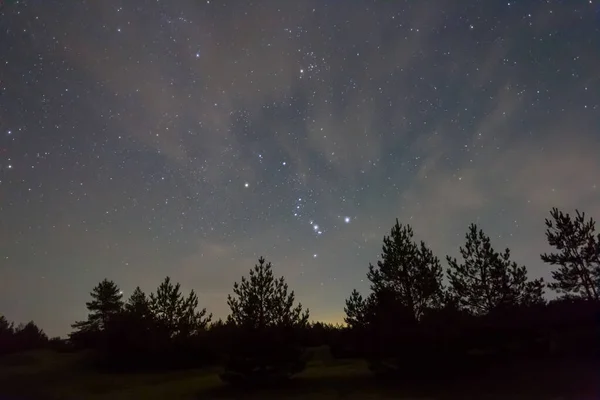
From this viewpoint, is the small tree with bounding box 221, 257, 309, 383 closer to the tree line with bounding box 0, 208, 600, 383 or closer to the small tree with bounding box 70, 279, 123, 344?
the tree line with bounding box 0, 208, 600, 383

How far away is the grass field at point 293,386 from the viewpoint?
1750 cm

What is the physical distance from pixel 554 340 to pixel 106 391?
28402 mm

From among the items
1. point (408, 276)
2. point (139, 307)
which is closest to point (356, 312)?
point (408, 276)

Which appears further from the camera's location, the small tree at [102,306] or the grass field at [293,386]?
the small tree at [102,306]

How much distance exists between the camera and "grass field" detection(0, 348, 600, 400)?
17500mm

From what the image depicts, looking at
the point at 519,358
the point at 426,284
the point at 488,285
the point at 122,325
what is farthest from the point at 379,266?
the point at 122,325

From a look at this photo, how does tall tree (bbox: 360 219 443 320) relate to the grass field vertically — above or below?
above

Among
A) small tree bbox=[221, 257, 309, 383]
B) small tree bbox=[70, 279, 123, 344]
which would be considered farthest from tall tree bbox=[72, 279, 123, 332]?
small tree bbox=[221, 257, 309, 383]

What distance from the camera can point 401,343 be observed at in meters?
22.4

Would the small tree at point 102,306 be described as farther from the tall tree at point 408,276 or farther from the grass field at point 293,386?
the tall tree at point 408,276

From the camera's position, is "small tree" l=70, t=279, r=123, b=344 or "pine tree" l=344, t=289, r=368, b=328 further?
"small tree" l=70, t=279, r=123, b=344

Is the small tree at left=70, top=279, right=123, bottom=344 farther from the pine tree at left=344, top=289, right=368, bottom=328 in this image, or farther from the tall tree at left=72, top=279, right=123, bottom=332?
the pine tree at left=344, top=289, right=368, bottom=328

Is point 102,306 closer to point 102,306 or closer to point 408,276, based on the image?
point 102,306

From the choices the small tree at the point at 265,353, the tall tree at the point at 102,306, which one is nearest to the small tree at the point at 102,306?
the tall tree at the point at 102,306
